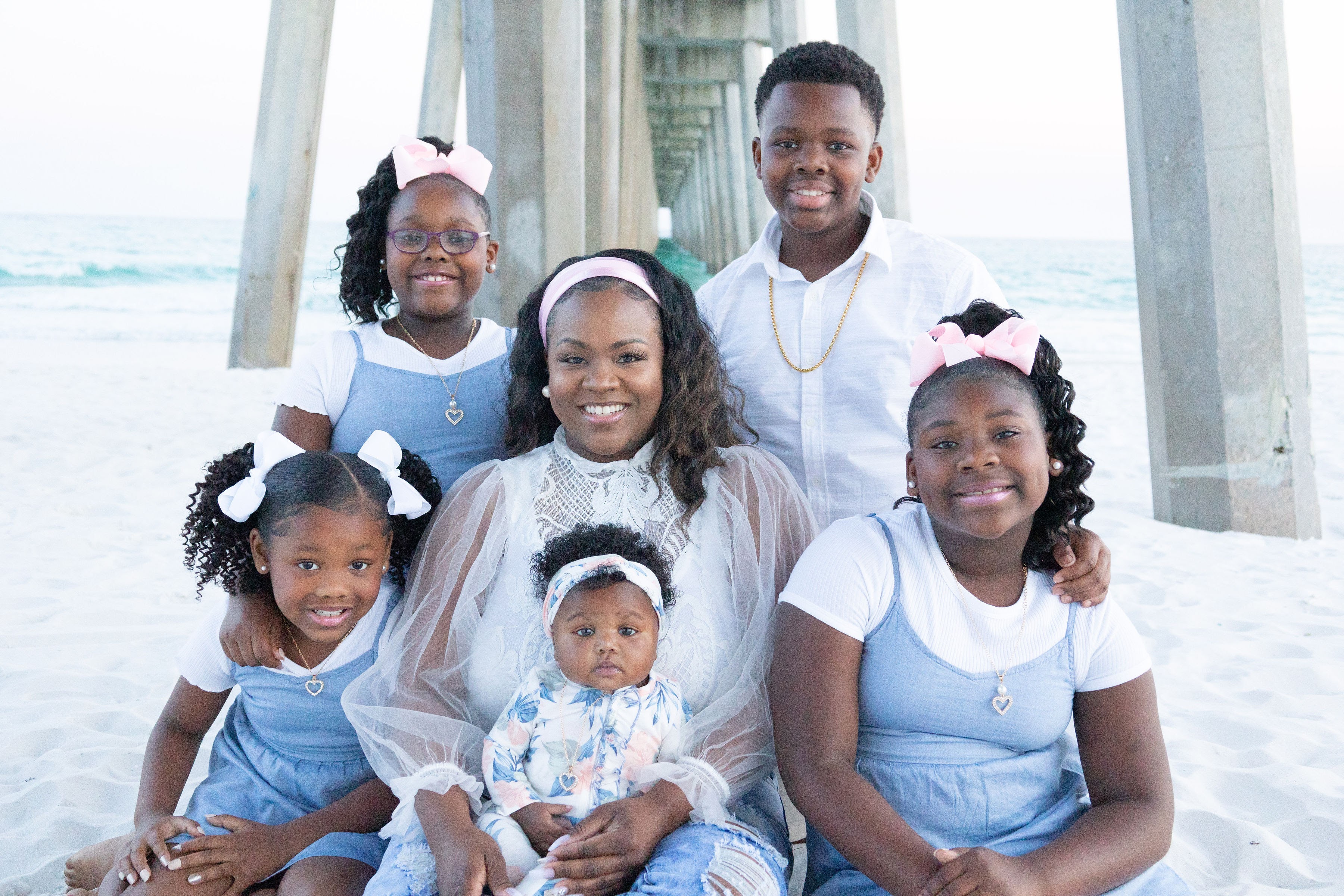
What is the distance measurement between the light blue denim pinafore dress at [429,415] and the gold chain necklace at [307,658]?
0.58m

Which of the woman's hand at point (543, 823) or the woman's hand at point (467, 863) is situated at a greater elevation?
the woman's hand at point (543, 823)

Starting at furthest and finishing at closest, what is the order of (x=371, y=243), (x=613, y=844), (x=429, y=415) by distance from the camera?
(x=371, y=243)
(x=429, y=415)
(x=613, y=844)

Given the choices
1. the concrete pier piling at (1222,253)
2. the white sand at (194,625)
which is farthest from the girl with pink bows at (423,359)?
the concrete pier piling at (1222,253)

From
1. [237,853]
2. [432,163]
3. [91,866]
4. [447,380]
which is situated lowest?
[91,866]

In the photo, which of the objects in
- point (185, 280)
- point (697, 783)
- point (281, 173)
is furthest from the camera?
point (185, 280)

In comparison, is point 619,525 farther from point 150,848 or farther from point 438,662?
point 150,848

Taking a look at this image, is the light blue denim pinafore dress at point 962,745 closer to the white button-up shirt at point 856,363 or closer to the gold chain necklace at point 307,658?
the white button-up shirt at point 856,363

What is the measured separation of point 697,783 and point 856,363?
1.21 meters

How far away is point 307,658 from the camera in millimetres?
2295

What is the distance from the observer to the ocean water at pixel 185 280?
20516 mm

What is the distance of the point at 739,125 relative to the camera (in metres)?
18.6

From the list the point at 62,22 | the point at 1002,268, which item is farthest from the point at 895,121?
the point at 1002,268

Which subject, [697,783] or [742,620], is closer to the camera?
[697,783]

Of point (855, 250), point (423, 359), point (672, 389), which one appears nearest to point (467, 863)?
point (672, 389)
